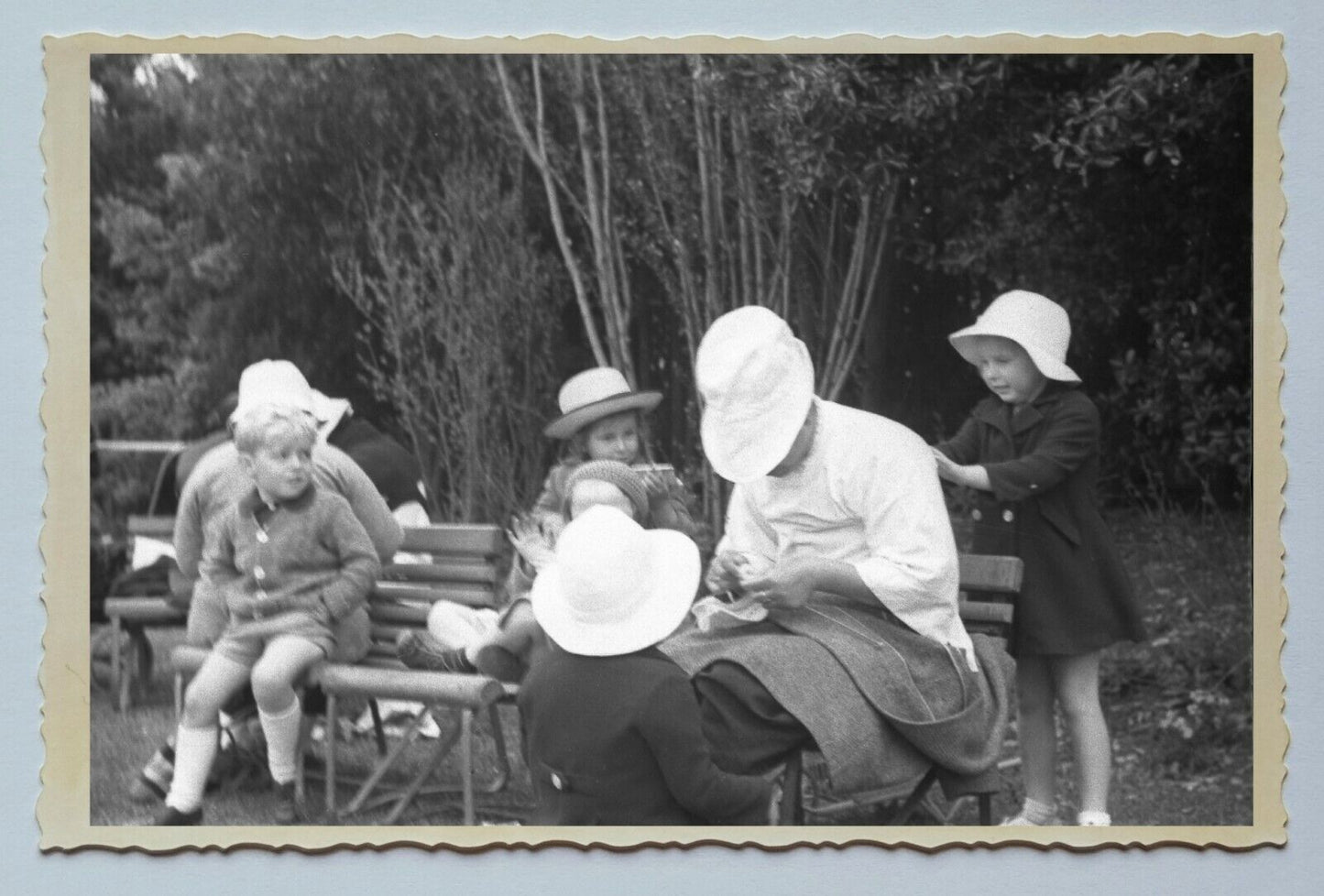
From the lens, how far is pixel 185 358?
5.21m

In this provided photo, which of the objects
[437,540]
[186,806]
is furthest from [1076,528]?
[186,806]

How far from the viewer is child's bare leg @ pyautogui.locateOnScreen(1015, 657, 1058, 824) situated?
516 centimetres

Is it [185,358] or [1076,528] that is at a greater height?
[185,358]

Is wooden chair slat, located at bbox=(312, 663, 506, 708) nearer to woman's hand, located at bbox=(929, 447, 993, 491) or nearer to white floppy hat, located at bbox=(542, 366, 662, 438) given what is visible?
white floppy hat, located at bbox=(542, 366, 662, 438)

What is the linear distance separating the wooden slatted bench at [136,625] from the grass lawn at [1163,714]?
1.7 inches

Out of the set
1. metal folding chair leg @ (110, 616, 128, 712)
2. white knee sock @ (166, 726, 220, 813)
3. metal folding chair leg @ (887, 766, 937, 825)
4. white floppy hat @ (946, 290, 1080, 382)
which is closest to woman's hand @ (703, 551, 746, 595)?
metal folding chair leg @ (887, 766, 937, 825)

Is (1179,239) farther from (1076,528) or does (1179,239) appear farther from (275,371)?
(275,371)

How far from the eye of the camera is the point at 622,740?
15.0 ft

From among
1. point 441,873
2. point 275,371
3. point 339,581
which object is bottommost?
point 441,873

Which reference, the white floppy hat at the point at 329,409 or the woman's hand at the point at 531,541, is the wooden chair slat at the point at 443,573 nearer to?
the woman's hand at the point at 531,541

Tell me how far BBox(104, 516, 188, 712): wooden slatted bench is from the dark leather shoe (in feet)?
1.18

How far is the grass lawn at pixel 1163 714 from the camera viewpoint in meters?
5.17

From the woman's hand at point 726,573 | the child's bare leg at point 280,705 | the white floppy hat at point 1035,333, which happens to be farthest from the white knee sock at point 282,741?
the white floppy hat at point 1035,333
